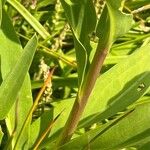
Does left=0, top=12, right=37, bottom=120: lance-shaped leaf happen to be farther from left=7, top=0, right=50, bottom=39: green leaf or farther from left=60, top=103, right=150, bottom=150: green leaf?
left=7, top=0, right=50, bottom=39: green leaf

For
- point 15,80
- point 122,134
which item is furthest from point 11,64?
point 122,134

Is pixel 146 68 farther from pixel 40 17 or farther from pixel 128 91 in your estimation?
pixel 40 17

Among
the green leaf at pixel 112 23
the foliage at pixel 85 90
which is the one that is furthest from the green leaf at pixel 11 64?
the green leaf at pixel 112 23

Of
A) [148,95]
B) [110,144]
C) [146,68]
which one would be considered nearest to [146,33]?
[148,95]

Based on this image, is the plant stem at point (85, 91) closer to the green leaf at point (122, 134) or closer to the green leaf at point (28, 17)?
the green leaf at point (122, 134)

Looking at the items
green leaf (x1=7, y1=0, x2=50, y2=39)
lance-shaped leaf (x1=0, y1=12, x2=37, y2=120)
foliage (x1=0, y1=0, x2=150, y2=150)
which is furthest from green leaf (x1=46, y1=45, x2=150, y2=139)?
green leaf (x1=7, y1=0, x2=50, y2=39)

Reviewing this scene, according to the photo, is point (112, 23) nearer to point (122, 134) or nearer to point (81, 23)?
point (81, 23)
